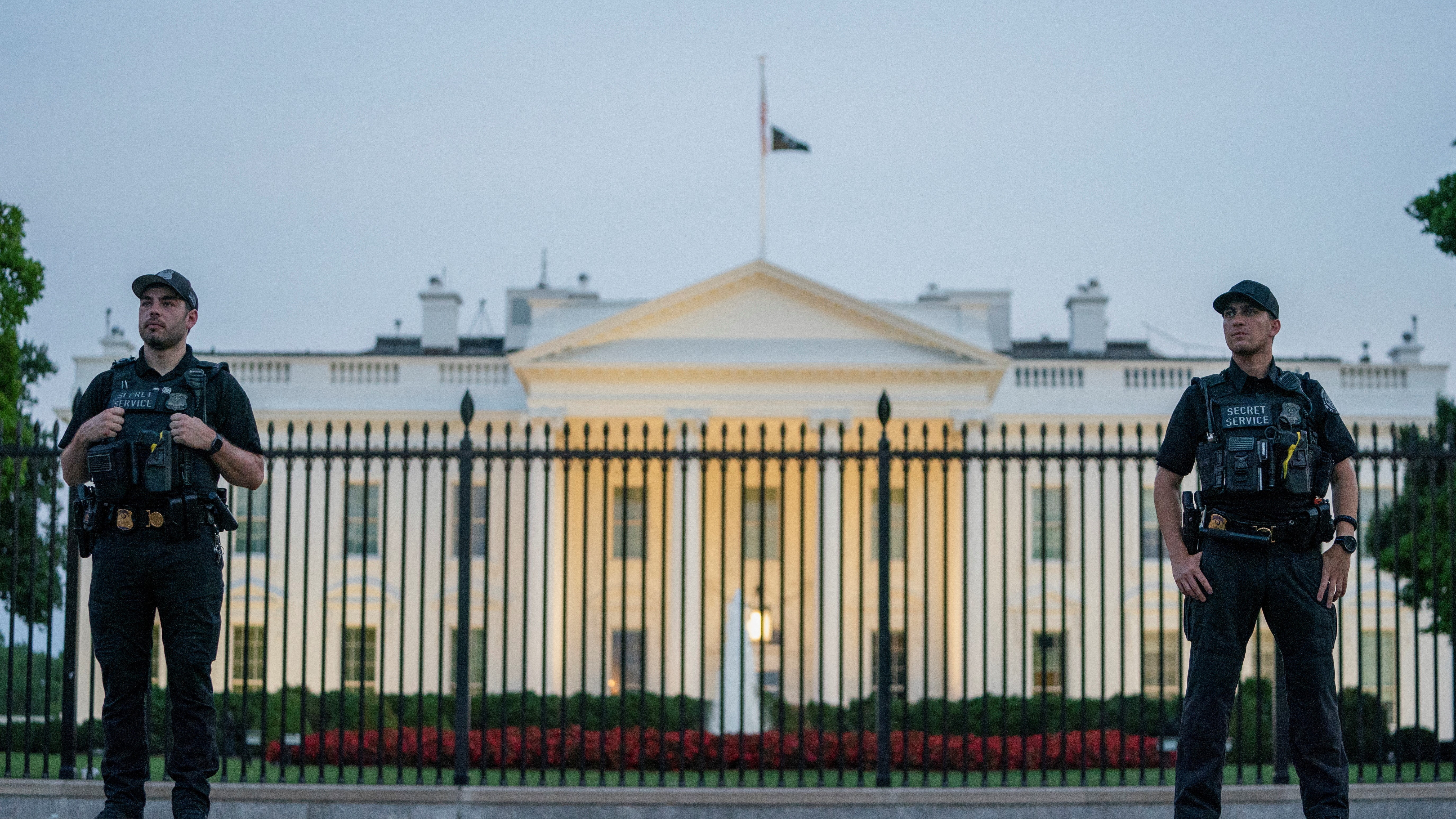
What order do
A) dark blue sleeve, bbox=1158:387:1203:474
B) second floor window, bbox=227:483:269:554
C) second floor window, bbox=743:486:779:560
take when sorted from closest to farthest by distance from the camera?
dark blue sleeve, bbox=1158:387:1203:474 → second floor window, bbox=227:483:269:554 → second floor window, bbox=743:486:779:560

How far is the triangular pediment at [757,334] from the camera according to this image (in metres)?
33.6

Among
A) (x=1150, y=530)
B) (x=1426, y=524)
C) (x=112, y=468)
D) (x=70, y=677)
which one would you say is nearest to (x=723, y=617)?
(x=70, y=677)

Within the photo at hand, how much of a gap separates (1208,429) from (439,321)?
121ft

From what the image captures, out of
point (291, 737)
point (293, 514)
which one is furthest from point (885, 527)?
point (293, 514)

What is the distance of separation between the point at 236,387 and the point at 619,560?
31642mm

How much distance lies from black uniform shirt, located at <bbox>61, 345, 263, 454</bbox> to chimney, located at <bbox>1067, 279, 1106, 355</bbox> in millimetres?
37957

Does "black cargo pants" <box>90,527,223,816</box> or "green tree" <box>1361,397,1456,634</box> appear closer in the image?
"black cargo pants" <box>90,527,223,816</box>

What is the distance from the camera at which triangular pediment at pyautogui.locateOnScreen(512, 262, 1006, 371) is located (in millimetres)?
33562

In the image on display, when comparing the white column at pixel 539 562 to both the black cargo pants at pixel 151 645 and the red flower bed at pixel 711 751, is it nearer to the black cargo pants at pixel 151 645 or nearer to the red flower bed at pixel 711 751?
the red flower bed at pixel 711 751

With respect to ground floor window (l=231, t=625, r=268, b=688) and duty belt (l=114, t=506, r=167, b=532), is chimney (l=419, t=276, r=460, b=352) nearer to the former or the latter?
ground floor window (l=231, t=625, r=268, b=688)

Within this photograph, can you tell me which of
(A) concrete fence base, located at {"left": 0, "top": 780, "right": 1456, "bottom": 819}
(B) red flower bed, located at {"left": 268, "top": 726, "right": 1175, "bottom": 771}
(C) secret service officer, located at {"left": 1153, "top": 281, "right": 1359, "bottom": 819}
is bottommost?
(B) red flower bed, located at {"left": 268, "top": 726, "right": 1175, "bottom": 771}

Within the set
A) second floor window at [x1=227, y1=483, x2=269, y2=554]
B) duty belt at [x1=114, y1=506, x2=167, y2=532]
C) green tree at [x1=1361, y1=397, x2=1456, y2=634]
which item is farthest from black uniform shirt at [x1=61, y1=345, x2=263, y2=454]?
second floor window at [x1=227, y1=483, x2=269, y2=554]

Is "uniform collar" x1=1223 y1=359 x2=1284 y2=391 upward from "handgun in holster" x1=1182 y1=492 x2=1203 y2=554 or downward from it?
upward

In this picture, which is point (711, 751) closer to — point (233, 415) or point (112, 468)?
point (233, 415)
